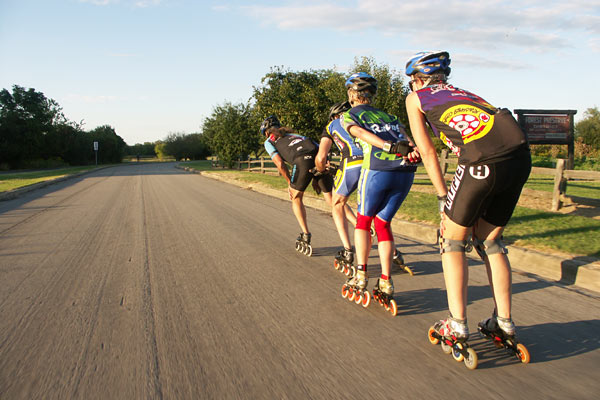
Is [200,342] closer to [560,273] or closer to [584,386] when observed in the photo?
[584,386]

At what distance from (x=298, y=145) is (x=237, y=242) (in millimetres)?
1995

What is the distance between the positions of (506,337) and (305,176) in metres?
3.53

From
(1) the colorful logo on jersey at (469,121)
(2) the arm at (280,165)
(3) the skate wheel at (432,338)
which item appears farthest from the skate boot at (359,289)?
(2) the arm at (280,165)

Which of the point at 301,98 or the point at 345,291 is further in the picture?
the point at 301,98

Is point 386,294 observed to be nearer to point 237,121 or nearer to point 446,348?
point 446,348

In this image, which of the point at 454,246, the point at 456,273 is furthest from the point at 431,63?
the point at 456,273

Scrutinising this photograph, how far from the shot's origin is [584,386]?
249 centimetres

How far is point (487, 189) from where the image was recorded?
2.64 m

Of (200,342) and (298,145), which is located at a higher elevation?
(298,145)

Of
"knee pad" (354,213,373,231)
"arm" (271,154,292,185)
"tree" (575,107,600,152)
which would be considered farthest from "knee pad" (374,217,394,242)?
"tree" (575,107,600,152)

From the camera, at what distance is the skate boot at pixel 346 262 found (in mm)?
4930

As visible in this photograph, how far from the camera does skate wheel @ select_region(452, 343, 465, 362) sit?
277cm

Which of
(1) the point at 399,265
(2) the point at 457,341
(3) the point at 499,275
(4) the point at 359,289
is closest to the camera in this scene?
Result: (2) the point at 457,341

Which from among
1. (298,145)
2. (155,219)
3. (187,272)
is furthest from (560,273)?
(155,219)
